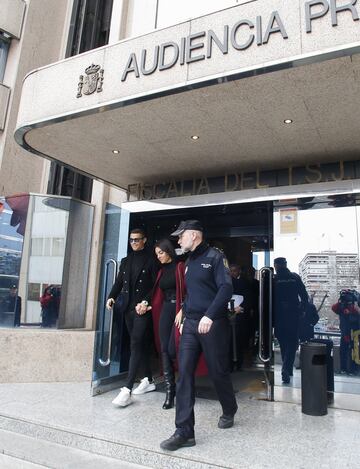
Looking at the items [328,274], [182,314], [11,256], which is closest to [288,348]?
[328,274]

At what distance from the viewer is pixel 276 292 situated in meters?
5.29

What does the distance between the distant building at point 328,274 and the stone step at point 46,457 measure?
3087 millimetres

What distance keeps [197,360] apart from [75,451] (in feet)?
4.73

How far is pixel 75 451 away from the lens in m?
3.62

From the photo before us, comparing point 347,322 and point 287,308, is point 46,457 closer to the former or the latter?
point 287,308

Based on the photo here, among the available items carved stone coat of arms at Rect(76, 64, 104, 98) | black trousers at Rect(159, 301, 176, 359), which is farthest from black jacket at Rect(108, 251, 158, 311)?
carved stone coat of arms at Rect(76, 64, 104, 98)

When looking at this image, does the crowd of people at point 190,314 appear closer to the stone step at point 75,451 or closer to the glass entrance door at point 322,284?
the glass entrance door at point 322,284

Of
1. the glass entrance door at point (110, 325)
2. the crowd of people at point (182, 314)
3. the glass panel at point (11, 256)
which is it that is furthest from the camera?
the glass panel at point (11, 256)

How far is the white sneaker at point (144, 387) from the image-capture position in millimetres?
5188

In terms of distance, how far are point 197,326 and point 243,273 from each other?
A: 131 inches

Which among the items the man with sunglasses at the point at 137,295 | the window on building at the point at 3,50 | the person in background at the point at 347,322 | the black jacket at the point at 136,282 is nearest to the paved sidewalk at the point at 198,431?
the person in background at the point at 347,322

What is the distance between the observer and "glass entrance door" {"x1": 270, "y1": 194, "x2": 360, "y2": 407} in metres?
4.88

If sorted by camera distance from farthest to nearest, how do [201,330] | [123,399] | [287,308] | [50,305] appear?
[50,305] < [287,308] < [123,399] < [201,330]

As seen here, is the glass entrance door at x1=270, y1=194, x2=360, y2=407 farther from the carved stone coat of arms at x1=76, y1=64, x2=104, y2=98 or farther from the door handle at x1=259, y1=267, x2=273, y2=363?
the carved stone coat of arms at x1=76, y1=64, x2=104, y2=98
